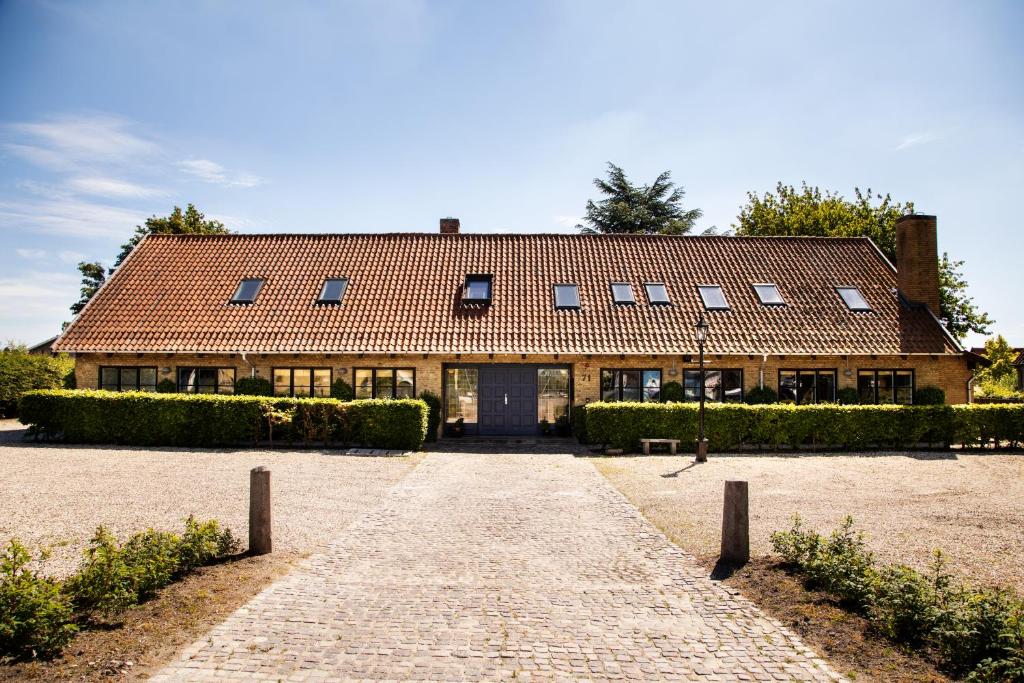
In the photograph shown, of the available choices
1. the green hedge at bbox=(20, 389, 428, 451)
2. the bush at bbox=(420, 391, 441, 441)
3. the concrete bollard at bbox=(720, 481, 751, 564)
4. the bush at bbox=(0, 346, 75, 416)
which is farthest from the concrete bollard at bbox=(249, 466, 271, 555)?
the bush at bbox=(0, 346, 75, 416)

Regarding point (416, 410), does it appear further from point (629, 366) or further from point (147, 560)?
point (147, 560)

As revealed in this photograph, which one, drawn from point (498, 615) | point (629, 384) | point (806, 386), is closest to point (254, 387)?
point (629, 384)

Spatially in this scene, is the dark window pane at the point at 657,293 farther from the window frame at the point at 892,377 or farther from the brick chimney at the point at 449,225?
the brick chimney at the point at 449,225

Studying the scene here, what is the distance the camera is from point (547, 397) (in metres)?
22.9

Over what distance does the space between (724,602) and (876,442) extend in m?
15.5

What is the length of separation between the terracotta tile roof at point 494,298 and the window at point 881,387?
1041 mm

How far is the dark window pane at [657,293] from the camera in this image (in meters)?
23.8

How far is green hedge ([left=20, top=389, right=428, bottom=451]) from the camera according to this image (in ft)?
62.1

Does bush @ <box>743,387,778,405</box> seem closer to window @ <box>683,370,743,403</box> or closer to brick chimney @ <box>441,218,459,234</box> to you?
window @ <box>683,370,743,403</box>

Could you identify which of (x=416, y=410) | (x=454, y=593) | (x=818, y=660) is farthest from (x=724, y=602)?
(x=416, y=410)

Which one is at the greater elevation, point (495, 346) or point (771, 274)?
point (771, 274)

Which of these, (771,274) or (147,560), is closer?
(147,560)

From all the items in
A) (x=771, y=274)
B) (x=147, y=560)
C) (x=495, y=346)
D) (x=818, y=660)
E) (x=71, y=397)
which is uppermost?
(x=771, y=274)

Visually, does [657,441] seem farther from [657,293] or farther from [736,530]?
[736,530]
